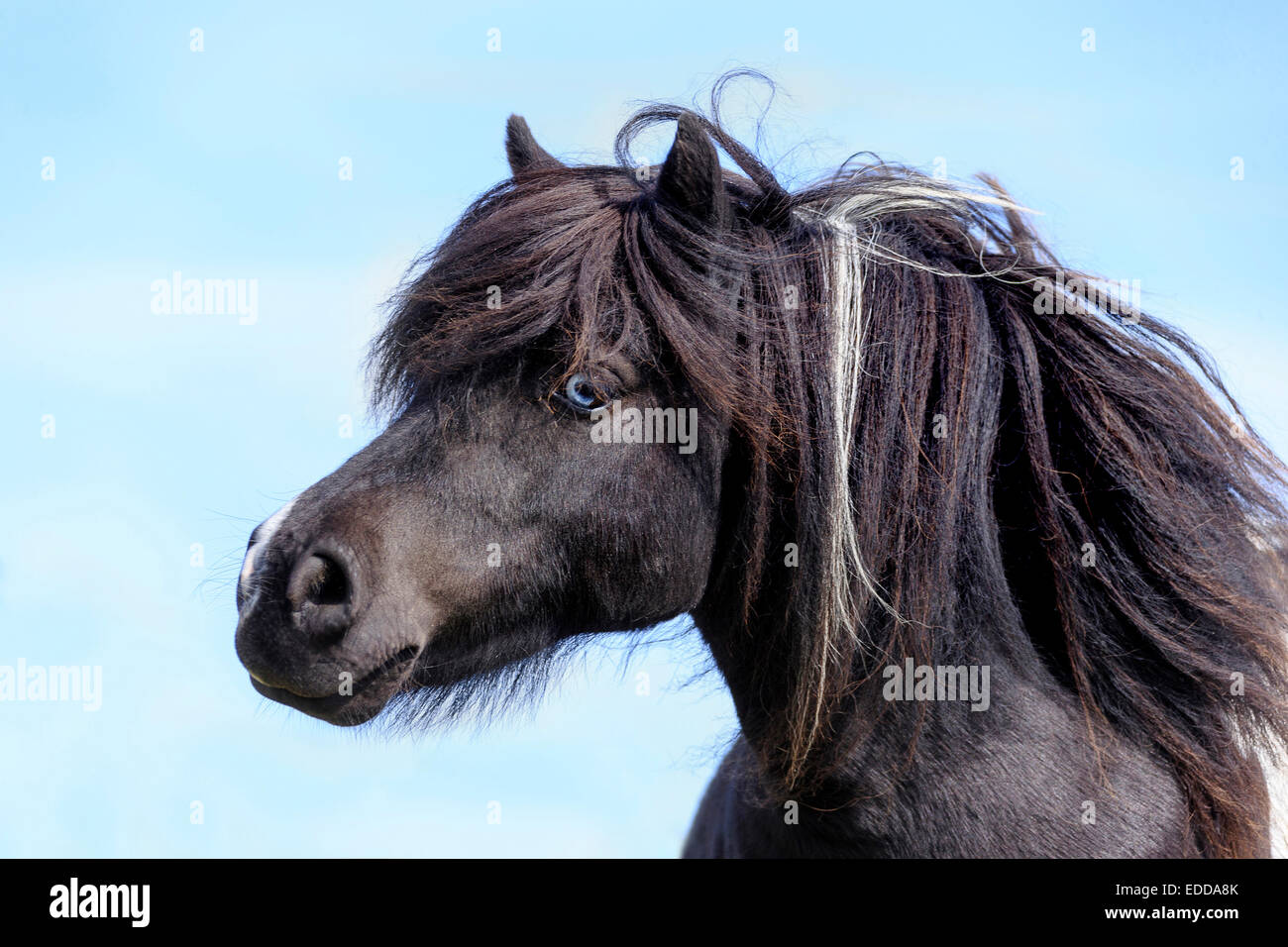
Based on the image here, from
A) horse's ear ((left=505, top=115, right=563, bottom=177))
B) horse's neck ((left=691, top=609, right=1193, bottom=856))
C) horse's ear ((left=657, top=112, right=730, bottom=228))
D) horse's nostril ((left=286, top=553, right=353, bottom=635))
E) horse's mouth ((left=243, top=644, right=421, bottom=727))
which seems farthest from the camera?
horse's ear ((left=505, top=115, right=563, bottom=177))

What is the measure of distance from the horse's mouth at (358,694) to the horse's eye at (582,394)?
75 cm

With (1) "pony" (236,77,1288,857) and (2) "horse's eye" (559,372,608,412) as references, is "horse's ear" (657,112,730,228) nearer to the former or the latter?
(1) "pony" (236,77,1288,857)

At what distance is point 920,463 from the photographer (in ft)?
9.40

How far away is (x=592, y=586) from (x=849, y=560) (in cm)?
70

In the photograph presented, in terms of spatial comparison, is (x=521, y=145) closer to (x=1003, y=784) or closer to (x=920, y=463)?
(x=920, y=463)

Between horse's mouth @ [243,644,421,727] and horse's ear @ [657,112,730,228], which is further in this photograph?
horse's ear @ [657,112,730,228]

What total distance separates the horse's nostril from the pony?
79mm

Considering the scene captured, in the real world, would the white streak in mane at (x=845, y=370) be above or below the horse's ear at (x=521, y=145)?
below

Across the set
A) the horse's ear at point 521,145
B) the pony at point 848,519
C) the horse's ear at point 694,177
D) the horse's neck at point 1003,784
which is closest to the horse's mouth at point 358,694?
the pony at point 848,519

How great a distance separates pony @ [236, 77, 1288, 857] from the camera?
2.75 metres

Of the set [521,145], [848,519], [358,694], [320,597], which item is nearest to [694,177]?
[521,145]

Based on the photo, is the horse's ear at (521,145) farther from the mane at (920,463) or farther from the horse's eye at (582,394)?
the horse's eye at (582,394)

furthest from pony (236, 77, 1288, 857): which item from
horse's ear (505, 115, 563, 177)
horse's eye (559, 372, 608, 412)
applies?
horse's ear (505, 115, 563, 177)

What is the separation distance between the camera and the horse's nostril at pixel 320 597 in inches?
98.1
